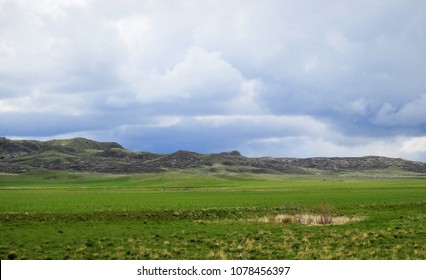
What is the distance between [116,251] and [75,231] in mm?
12893

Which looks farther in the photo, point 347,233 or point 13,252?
point 347,233

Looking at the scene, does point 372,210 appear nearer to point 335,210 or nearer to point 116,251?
point 335,210

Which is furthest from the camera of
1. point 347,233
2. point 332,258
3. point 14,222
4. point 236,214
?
point 236,214

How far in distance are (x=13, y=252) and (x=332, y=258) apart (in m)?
19.5
